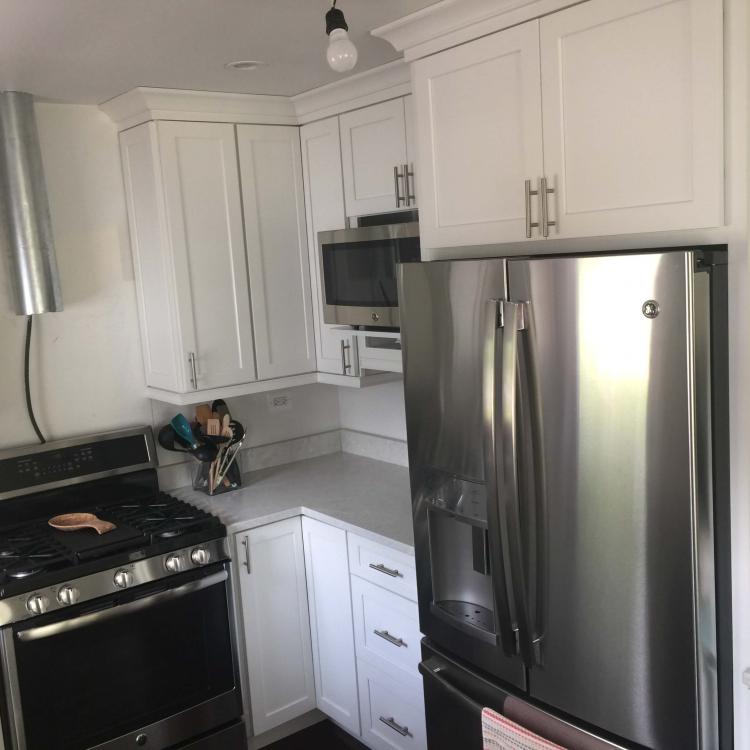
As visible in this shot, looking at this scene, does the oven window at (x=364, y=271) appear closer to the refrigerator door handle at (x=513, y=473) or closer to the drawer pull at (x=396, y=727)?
the refrigerator door handle at (x=513, y=473)

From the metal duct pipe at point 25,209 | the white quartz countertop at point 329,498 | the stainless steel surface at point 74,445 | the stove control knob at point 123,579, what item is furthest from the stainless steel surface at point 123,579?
the metal duct pipe at point 25,209

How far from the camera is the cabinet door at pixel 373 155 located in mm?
2594

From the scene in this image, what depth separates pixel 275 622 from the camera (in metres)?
2.88

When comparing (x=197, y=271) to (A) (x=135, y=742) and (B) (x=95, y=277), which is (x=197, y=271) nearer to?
(B) (x=95, y=277)

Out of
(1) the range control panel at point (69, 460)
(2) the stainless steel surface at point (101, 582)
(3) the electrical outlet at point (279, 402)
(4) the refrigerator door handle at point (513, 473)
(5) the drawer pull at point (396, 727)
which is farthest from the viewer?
(3) the electrical outlet at point (279, 402)

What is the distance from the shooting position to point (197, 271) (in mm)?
2900

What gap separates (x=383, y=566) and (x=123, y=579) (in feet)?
2.67

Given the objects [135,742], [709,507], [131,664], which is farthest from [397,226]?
[135,742]

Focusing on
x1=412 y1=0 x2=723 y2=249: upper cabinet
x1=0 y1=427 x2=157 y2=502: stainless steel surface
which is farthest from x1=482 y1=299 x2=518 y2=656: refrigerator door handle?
x1=0 y1=427 x2=157 y2=502: stainless steel surface

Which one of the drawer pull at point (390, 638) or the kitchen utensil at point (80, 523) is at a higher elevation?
the kitchen utensil at point (80, 523)

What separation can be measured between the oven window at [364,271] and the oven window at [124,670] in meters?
1.09

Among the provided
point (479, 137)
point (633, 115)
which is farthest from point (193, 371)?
point (633, 115)

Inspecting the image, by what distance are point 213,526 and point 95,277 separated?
1.06 m

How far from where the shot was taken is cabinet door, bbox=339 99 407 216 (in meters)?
2.59
